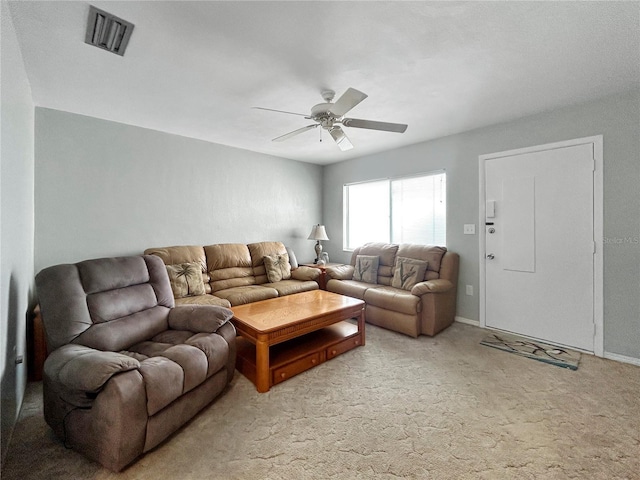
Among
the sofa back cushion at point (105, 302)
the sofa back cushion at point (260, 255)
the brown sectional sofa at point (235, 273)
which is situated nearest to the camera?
the sofa back cushion at point (105, 302)

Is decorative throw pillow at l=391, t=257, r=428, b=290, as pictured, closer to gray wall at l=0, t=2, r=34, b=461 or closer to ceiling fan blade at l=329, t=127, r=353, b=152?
ceiling fan blade at l=329, t=127, r=353, b=152

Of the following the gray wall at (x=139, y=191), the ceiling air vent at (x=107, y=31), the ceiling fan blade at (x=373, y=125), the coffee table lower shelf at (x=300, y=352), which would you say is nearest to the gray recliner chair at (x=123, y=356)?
the coffee table lower shelf at (x=300, y=352)

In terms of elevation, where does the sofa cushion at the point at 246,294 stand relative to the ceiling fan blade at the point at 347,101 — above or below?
below

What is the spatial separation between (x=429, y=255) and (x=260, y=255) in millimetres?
2440

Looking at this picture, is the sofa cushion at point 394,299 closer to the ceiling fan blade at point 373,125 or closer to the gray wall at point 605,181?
the gray wall at point 605,181

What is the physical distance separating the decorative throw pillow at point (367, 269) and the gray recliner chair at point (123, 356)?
91.9 inches

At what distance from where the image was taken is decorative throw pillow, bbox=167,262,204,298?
323 centimetres

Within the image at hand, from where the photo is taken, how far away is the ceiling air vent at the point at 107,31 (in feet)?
5.36

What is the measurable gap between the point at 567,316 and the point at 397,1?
3325mm

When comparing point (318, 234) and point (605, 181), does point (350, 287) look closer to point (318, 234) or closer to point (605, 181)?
point (318, 234)

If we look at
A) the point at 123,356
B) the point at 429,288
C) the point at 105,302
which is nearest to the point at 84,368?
the point at 123,356

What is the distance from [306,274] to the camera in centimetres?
429

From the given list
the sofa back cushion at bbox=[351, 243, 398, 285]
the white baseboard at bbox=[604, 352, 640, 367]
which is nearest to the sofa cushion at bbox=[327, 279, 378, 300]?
the sofa back cushion at bbox=[351, 243, 398, 285]

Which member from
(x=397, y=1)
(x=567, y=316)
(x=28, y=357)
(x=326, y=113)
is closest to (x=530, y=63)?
(x=397, y=1)
